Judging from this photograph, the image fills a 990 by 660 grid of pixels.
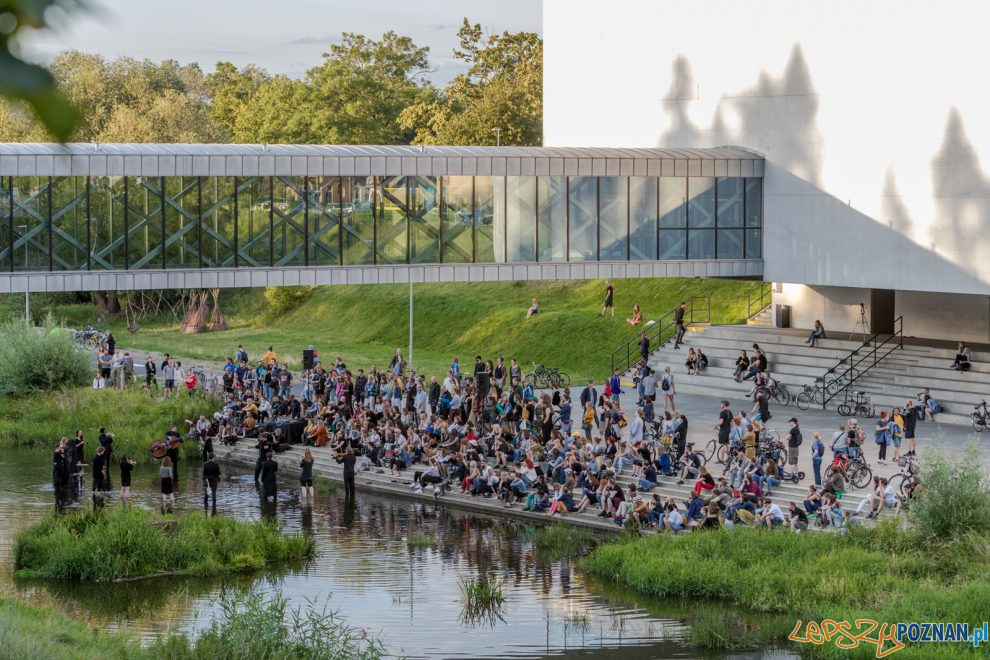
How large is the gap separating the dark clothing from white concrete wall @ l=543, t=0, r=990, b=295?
17.5 metres

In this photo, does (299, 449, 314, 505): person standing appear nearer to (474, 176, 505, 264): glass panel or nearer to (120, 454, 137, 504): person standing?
(120, 454, 137, 504): person standing

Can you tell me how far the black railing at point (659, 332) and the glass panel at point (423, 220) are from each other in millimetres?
9072

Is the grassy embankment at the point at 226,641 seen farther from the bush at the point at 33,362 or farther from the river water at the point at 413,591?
the bush at the point at 33,362

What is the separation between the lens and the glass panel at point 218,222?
36469 millimetres

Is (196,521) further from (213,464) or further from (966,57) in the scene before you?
(966,57)

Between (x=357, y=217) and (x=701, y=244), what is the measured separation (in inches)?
411

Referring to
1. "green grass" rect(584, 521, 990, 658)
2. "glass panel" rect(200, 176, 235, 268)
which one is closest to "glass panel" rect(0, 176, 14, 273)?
"glass panel" rect(200, 176, 235, 268)

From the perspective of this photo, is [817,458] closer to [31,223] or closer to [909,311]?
[909,311]

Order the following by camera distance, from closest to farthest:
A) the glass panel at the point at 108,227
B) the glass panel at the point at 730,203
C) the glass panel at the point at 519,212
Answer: the glass panel at the point at 108,227 → the glass panel at the point at 519,212 → the glass panel at the point at 730,203

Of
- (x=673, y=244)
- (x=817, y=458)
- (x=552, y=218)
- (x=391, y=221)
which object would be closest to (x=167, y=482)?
(x=391, y=221)

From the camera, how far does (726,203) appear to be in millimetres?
41438

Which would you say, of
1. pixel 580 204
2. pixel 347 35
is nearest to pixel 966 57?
pixel 580 204

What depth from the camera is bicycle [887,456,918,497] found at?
2523 cm

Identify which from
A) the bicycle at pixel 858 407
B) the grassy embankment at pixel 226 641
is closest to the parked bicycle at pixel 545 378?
the bicycle at pixel 858 407
